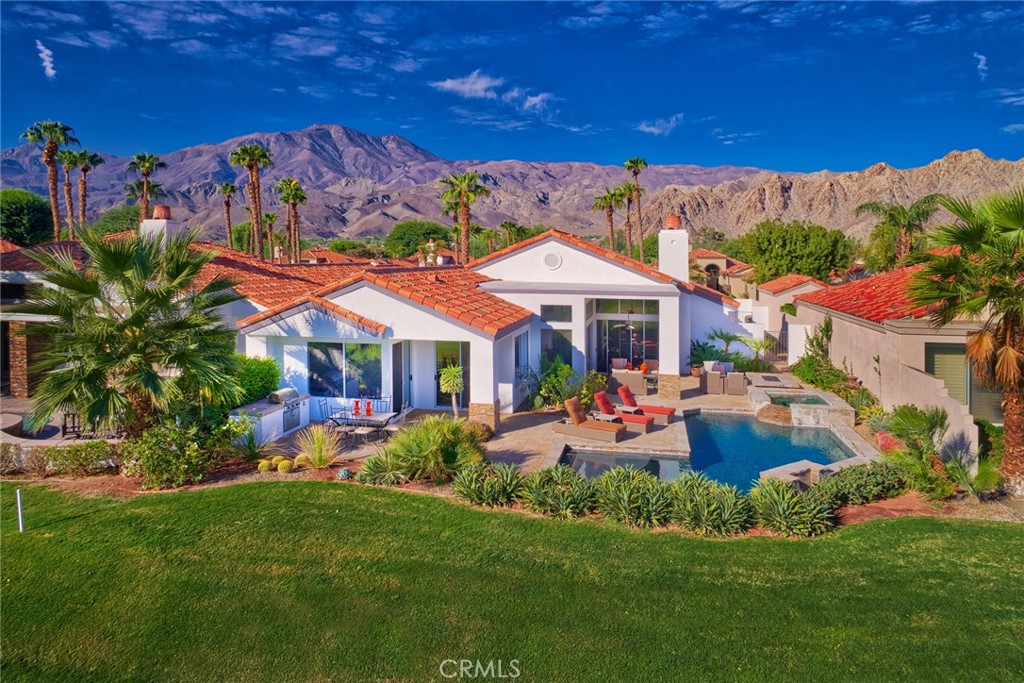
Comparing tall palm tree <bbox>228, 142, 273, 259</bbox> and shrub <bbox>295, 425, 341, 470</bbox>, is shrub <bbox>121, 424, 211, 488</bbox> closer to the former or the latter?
shrub <bbox>295, 425, 341, 470</bbox>

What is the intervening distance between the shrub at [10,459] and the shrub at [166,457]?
8.52 ft

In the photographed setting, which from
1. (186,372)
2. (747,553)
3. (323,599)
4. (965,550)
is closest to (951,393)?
(965,550)

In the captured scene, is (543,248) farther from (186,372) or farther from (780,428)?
(186,372)

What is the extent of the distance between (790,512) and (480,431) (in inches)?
301

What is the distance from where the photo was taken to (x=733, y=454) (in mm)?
16312

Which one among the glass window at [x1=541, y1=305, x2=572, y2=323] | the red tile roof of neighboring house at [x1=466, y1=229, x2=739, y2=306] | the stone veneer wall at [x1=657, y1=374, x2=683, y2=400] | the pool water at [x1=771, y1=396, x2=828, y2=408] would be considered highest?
the red tile roof of neighboring house at [x1=466, y1=229, x2=739, y2=306]

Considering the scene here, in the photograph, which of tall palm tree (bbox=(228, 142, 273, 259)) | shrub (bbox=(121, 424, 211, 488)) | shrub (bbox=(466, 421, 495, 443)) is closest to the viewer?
shrub (bbox=(121, 424, 211, 488))

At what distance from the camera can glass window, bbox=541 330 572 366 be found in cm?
2331

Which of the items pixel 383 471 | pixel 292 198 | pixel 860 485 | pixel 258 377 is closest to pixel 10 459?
pixel 258 377

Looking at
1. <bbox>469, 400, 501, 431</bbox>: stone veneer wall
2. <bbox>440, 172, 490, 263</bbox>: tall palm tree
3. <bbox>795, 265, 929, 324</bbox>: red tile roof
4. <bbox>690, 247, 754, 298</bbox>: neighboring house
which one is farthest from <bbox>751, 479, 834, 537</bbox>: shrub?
<bbox>690, 247, 754, 298</bbox>: neighboring house

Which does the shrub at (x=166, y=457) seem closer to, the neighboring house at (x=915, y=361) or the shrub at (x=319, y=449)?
the shrub at (x=319, y=449)

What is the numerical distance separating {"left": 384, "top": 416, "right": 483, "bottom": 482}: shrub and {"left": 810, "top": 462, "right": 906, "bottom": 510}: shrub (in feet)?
21.9

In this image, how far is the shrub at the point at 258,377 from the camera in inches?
645

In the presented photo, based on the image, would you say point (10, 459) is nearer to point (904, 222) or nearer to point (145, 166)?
point (904, 222)
